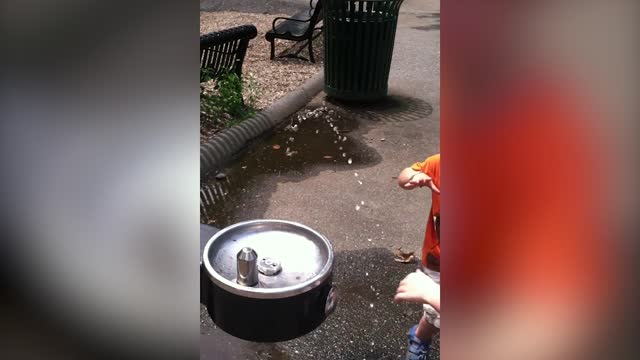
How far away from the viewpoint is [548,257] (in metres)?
0.45

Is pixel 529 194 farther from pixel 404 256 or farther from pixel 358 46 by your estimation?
pixel 358 46

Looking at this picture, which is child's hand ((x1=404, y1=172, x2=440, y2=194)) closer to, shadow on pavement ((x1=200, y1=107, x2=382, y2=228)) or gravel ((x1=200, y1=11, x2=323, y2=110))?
shadow on pavement ((x1=200, y1=107, x2=382, y2=228))

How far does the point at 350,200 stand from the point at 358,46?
248 cm

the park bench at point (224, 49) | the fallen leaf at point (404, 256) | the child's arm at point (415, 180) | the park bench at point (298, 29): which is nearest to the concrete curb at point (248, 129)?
the park bench at point (224, 49)

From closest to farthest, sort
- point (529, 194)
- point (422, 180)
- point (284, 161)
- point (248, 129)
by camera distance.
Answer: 1. point (529, 194)
2. point (422, 180)
3. point (284, 161)
4. point (248, 129)

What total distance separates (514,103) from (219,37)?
19.0 feet

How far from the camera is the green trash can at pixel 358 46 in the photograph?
652 cm

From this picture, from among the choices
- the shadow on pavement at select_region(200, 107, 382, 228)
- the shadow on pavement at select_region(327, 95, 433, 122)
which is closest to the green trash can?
the shadow on pavement at select_region(327, 95, 433, 122)

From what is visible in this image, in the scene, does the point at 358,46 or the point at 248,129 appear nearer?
the point at 248,129

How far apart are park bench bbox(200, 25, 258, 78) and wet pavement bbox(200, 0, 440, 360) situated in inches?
32.8

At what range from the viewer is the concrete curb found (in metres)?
5.29

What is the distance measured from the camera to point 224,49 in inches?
246

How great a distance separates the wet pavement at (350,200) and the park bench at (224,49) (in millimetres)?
834

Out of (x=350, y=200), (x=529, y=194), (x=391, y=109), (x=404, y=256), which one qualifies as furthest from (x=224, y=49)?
(x=529, y=194)
